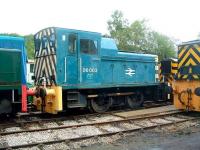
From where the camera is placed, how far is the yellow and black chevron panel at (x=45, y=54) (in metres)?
11.4

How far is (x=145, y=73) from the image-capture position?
14.7 metres

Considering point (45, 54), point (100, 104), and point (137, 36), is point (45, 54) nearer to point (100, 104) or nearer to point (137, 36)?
point (100, 104)

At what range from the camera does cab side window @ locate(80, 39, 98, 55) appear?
1198 cm

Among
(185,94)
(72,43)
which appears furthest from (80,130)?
(185,94)

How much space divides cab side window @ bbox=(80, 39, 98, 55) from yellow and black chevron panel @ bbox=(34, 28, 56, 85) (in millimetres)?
1104

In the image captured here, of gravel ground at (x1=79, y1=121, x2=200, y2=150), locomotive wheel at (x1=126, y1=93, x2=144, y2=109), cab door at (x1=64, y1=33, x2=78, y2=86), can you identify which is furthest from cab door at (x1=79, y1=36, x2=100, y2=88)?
gravel ground at (x1=79, y1=121, x2=200, y2=150)

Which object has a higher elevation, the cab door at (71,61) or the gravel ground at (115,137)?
the cab door at (71,61)

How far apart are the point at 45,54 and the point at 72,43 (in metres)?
1.03

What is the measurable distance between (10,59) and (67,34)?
2.45 meters

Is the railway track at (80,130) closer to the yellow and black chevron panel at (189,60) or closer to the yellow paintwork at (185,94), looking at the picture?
the yellow paintwork at (185,94)

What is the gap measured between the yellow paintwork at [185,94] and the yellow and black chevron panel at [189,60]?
19cm

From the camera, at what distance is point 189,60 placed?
1195 cm

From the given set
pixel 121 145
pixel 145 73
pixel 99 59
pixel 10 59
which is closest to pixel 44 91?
pixel 10 59

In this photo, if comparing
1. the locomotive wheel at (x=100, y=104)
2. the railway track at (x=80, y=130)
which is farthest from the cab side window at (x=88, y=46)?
the railway track at (x=80, y=130)
